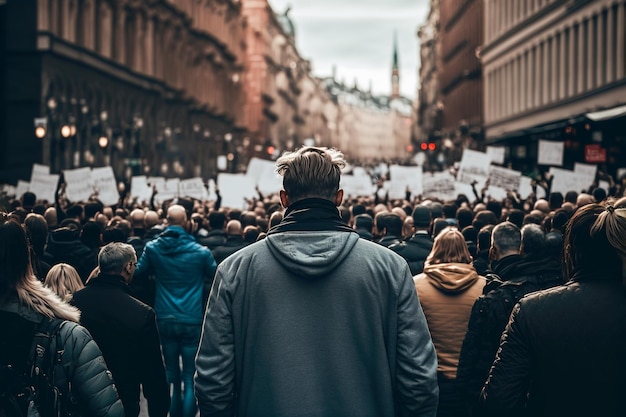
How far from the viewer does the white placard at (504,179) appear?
64.2 feet

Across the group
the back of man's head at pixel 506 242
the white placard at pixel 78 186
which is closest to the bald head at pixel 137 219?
the back of man's head at pixel 506 242

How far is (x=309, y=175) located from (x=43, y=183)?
15828mm

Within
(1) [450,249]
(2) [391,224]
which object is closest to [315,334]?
(1) [450,249]

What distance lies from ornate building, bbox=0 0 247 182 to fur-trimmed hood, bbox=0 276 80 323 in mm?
28650

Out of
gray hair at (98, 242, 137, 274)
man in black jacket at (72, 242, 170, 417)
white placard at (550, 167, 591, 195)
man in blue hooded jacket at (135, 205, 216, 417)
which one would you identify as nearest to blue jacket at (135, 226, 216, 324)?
man in blue hooded jacket at (135, 205, 216, 417)

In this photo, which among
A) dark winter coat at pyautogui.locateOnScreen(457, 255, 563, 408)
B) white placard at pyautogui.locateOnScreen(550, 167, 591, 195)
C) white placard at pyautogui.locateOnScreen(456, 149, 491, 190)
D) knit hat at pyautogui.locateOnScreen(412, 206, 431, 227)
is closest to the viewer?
dark winter coat at pyautogui.locateOnScreen(457, 255, 563, 408)

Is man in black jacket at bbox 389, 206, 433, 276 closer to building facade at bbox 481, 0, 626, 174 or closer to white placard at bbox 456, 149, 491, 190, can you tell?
white placard at bbox 456, 149, 491, 190

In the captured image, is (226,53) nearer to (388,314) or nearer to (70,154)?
(70,154)

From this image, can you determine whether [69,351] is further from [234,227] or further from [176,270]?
[234,227]

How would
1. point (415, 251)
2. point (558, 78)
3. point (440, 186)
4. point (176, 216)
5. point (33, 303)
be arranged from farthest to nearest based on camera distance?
point (558, 78)
point (440, 186)
point (176, 216)
point (415, 251)
point (33, 303)

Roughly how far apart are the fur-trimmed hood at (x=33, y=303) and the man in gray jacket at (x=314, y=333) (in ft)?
2.35

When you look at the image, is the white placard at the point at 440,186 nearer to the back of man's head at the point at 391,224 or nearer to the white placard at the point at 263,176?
the white placard at the point at 263,176

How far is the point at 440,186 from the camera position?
67.5ft

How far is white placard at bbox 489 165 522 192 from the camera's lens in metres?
19.6
